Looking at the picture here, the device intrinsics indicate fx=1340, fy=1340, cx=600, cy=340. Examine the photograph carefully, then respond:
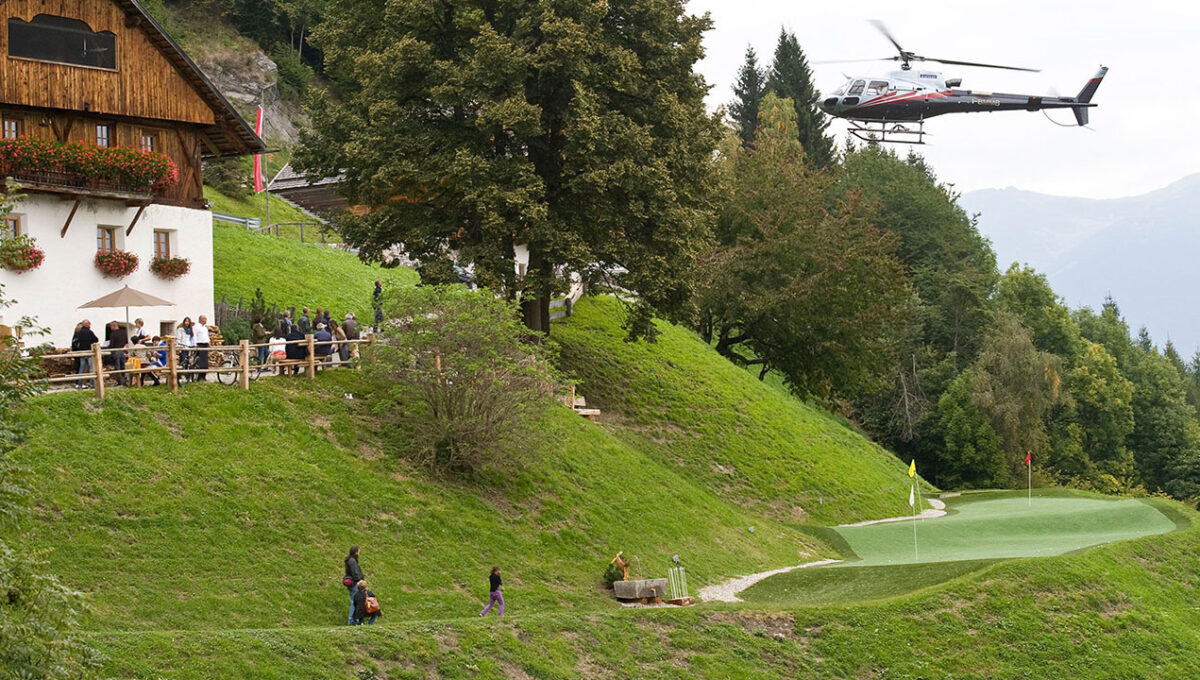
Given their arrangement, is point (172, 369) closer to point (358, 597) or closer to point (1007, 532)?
point (358, 597)

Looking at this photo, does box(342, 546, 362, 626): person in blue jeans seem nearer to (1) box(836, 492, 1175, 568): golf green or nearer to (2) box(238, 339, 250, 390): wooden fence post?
(2) box(238, 339, 250, 390): wooden fence post

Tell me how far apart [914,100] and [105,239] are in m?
44.3

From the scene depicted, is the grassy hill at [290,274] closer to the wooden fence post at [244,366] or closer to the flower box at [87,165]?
the flower box at [87,165]

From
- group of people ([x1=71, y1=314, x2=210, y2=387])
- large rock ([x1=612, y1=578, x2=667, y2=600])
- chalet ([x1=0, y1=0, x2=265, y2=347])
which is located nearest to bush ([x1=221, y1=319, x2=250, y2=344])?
chalet ([x1=0, y1=0, x2=265, y2=347])

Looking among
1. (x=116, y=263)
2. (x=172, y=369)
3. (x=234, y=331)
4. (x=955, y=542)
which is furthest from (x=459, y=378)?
(x=955, y=542)

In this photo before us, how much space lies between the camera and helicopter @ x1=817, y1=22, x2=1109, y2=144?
2625 inches

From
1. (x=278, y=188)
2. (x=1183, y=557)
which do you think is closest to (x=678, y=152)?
(x=1183, y=557)

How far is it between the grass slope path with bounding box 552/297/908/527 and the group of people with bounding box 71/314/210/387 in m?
14.0

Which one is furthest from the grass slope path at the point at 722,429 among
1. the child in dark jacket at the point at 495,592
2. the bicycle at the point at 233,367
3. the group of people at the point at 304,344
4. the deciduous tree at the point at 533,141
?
the child in dark jacket at the point at 495,592

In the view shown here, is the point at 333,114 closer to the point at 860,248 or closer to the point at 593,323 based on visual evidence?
the point at 593,323

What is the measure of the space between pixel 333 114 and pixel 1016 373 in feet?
126

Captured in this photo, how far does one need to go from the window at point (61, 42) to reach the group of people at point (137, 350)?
23.4 ft

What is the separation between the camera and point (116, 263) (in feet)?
108

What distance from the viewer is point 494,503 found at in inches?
1169
